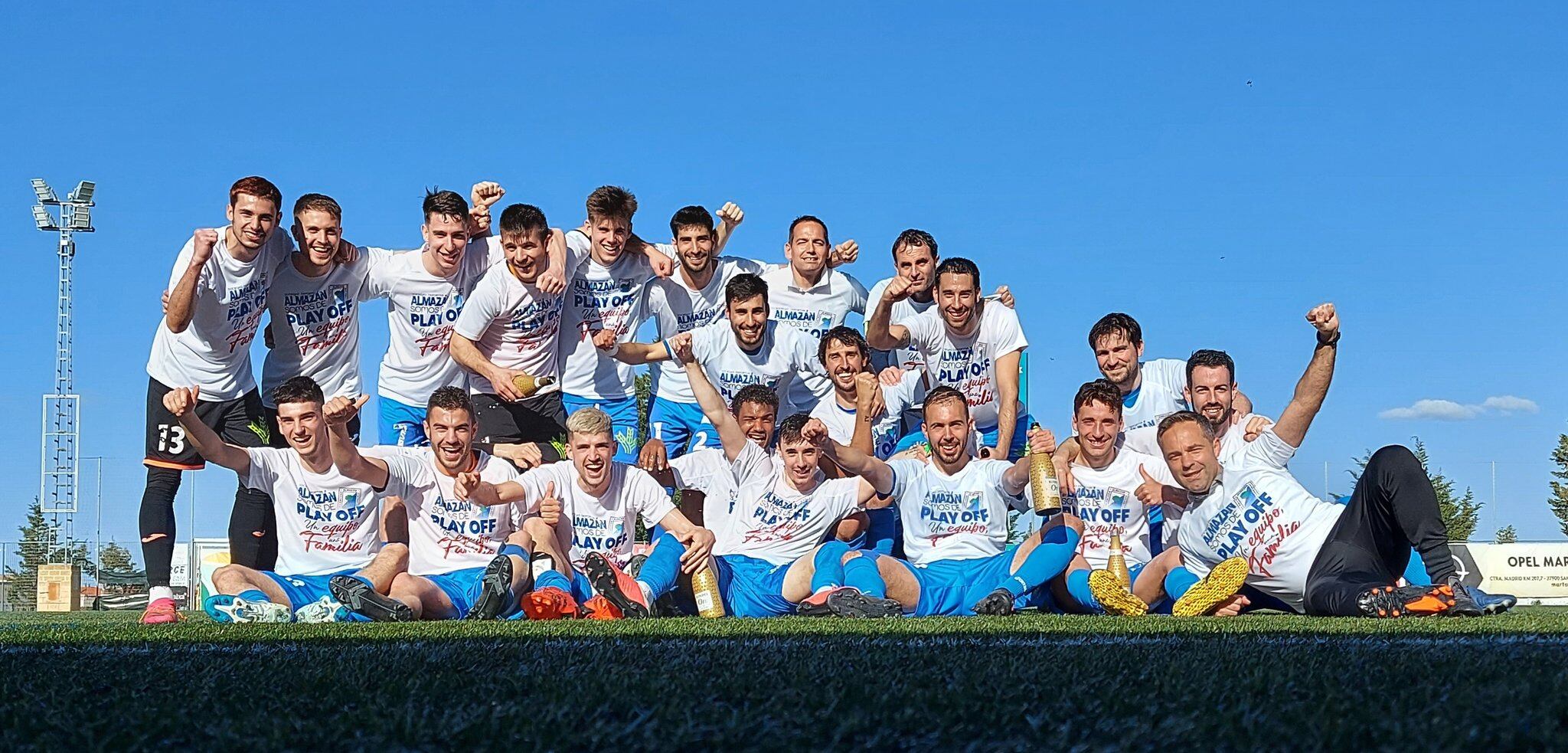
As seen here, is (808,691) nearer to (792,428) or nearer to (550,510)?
(550,510)

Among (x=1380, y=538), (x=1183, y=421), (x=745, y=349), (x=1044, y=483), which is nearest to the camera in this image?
(x=1380, y=538)

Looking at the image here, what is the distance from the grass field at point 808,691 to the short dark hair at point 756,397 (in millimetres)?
3238

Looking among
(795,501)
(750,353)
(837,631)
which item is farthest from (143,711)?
(750,353)

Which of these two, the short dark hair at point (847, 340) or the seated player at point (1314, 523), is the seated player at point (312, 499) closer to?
the short dark hair at point (847, 340)

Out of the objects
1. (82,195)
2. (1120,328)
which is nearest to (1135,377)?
(1120,328)

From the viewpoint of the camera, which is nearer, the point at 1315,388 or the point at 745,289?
the point at 1315,388

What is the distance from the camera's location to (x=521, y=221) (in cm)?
805

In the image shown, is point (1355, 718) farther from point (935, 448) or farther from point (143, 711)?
point (935, 448)

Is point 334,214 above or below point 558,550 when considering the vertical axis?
above

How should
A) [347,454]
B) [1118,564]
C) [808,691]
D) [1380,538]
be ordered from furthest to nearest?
[1118,564] < [347,454] < [1380,538] < [808,691]

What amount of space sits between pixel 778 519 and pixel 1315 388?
281cm

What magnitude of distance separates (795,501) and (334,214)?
2.94 metres

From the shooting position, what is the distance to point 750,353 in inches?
331

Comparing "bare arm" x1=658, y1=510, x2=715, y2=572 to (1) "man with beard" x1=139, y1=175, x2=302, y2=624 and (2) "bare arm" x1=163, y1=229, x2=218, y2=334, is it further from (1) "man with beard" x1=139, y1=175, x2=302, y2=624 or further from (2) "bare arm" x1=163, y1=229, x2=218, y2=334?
(2) "bare arm" x1=163, y1=229, x2=218, y2=334
